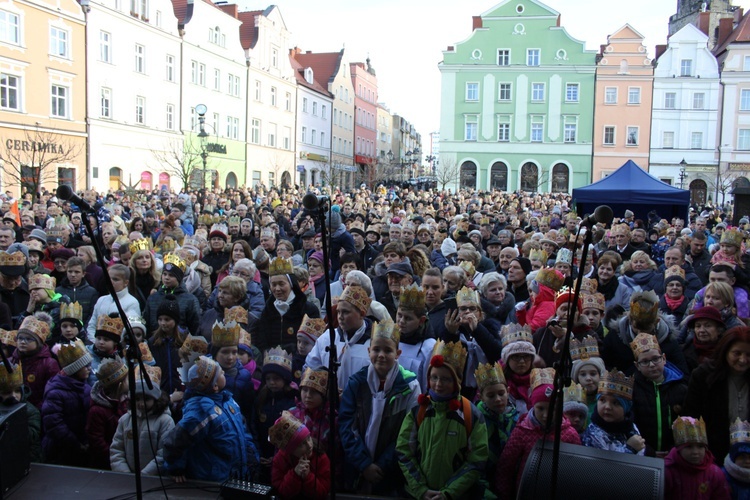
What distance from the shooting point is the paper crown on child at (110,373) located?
440 centimetres

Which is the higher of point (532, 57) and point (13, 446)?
point (532, 57)

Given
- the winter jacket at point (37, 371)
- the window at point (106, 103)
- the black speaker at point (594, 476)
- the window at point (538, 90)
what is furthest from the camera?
the window at point (538, 90)

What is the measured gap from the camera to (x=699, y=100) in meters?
50.4

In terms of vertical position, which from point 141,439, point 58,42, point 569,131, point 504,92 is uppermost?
point 504,92

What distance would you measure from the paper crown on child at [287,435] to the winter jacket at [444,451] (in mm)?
583

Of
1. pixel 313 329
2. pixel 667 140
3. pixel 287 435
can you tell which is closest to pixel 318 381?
pixel 287 435

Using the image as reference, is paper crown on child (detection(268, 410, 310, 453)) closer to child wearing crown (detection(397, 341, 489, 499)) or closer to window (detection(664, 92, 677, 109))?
child wearing crown (detection(397, 341, 489, 499))

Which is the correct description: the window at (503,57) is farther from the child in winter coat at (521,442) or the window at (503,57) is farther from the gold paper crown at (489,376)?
the child in winter coat at (521,442)

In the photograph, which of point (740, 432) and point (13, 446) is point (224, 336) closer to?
Answer: point (13, 446)

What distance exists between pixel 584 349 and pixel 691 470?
1.16 m

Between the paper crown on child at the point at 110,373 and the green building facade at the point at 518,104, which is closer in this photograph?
the paper crown on child at the point at 110,373

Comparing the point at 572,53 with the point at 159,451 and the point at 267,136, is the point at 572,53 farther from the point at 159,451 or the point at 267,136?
the point at 159,451

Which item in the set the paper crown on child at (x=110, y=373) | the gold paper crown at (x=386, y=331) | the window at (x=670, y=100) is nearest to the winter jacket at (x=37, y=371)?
the paper crown on child at (x=110, y=373)

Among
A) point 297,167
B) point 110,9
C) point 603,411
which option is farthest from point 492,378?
point 297,167
